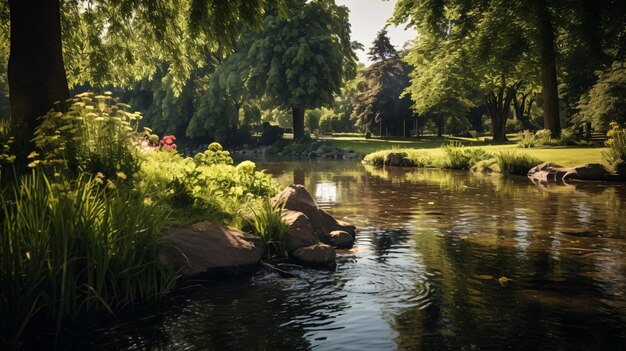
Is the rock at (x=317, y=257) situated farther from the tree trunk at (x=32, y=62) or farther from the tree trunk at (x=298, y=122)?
the tree trunk at (x=298, y=122)

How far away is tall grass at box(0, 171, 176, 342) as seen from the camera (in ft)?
17.7

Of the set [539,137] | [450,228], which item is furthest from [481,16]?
[450,228]

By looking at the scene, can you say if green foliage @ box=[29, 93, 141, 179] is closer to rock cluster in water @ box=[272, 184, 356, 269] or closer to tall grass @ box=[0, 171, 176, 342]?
tall grass @ box=[0, 171, 176, 342]

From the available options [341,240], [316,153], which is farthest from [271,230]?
[316,153]

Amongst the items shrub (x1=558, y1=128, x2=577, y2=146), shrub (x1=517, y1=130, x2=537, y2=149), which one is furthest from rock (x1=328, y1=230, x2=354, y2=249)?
shrub (x1=558, y1=128, x2=577, y2=146)

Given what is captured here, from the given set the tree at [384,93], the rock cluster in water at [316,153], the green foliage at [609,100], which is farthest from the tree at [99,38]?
the tree at [384,93]

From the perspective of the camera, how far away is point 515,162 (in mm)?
26031

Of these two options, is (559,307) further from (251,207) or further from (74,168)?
(74,168)

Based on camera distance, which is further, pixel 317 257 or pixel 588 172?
pixel 588 172

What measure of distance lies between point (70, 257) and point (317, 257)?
3.82m

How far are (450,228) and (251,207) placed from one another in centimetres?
464

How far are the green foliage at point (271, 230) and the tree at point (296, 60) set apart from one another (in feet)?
129

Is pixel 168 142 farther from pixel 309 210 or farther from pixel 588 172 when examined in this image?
pixel 588 172

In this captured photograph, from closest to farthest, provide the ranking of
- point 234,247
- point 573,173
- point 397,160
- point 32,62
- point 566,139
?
point 234,247, point 32,62, point 573,173, point 566,139, point 397,160
